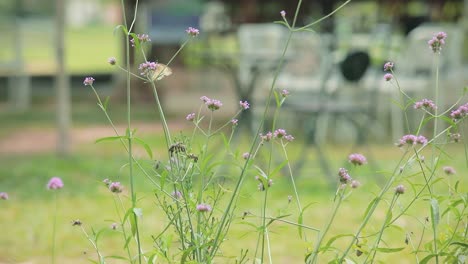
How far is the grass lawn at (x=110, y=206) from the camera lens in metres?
4.67

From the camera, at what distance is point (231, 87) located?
12320 mm

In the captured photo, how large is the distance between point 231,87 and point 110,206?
664 cm

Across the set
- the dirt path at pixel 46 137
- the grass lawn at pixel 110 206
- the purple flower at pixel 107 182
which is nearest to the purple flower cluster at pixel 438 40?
the purple flower at pixel 107 182

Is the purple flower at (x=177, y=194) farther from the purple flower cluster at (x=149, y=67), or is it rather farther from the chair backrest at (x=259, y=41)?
the chair backrest at (x=259, y=41)

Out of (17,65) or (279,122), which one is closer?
(279,122)

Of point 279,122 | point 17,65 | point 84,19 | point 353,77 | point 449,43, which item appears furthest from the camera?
point 84,19

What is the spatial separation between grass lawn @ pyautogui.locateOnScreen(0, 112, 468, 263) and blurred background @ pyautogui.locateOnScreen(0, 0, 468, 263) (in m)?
0.03

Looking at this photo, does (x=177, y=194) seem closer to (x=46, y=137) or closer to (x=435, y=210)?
(x=435, y=210)

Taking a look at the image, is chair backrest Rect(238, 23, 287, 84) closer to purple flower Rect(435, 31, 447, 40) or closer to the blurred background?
the blurred background

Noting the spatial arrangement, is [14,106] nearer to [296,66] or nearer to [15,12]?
[15,12]

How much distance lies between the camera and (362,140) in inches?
244

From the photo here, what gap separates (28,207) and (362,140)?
2.09 meters

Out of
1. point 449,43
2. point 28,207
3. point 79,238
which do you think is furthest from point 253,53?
point 79,238

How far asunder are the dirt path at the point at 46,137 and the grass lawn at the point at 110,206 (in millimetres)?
307
